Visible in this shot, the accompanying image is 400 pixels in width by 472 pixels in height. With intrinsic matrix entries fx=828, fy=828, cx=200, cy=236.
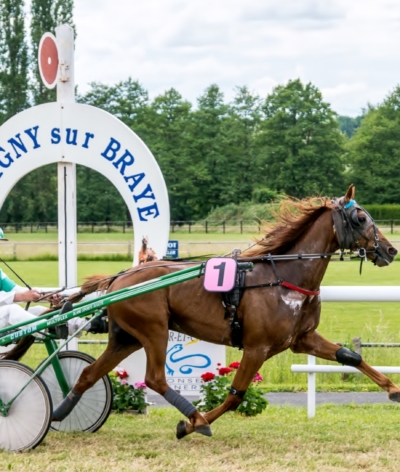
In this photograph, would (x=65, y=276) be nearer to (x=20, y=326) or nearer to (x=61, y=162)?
(x=61, y=162)

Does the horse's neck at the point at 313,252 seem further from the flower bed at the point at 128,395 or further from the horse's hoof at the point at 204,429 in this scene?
the flower bed at the point at 128,395

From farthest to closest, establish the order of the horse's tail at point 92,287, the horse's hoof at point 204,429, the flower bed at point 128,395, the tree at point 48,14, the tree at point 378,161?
1. the tree at point 378,161
2. the tree at point 48,14
3. the flower bed at point 128,395
4. the horse's tail at point 92,287
5. the horse's hoof at point 204,429

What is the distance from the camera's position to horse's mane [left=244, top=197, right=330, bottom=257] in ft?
A: 17.5

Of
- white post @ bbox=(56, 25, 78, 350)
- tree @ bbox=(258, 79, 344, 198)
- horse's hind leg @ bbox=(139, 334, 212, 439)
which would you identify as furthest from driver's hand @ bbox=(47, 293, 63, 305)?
tree @ bbox=(258, 79, 344, 198)

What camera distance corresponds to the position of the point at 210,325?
521 centimetres

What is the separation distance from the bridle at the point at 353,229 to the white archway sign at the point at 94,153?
1781mm

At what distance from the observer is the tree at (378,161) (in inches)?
2164

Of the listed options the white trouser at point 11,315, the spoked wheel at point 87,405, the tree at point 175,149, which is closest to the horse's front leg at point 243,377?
the spoked wheel at point 87,405

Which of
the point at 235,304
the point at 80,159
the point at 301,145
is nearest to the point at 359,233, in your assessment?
the point at 235,304

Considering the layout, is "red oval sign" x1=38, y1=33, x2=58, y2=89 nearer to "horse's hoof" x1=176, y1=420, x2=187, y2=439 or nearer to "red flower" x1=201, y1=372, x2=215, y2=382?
"red flower" x1=201, y1=372, x2=215, y2=382

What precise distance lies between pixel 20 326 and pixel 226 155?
53446 mm

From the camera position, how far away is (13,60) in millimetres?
42500

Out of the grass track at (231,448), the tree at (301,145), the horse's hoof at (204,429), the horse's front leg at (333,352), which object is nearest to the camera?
the grass track at (231,448)

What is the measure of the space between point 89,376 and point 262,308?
1236 mm
